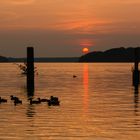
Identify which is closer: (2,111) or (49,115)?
(49,115)

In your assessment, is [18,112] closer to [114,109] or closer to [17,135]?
[114,109]

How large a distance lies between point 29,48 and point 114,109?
16258mm

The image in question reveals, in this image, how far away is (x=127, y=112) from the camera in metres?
31.2

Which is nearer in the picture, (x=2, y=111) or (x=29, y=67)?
(x=2, y=111)

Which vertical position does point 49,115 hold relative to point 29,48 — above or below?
below

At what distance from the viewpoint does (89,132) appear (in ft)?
75.8

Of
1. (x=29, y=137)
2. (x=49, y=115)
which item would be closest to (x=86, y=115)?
(x=49, y=115)

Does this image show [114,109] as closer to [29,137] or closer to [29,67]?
[29,137]

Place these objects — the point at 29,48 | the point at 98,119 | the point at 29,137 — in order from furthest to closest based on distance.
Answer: the point at 29,48 < the point at 98,119 < the point at 29,137

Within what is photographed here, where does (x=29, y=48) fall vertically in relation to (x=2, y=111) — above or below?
above

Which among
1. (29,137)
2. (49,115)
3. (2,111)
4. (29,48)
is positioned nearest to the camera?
(29,137)

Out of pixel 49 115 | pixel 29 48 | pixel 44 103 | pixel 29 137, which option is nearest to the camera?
pixel 29 137

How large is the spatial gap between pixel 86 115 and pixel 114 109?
3.79 metres

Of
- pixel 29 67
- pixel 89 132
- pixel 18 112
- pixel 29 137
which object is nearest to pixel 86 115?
pixel 18 112
